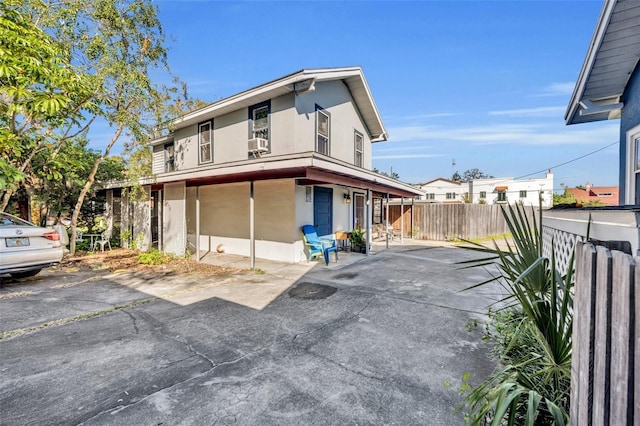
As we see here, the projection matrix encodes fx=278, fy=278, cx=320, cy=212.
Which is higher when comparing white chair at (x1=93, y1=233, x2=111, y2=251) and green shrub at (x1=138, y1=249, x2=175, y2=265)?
white chair at (x1=93, y1=233, x2=111, y2=251)

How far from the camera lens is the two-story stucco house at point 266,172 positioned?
766 centimetres

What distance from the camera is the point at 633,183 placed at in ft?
15.4

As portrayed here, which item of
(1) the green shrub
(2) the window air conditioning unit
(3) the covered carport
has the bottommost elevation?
(1) the green shrub

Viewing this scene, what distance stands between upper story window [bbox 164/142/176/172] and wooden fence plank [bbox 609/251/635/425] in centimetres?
1309

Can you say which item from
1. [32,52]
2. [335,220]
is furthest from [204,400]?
[335,220]

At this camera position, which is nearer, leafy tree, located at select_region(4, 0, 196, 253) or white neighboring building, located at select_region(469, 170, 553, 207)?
leafy tree, located at select_region(4, 0, 196, 253)

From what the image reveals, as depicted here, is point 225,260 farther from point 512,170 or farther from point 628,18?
point 512,170

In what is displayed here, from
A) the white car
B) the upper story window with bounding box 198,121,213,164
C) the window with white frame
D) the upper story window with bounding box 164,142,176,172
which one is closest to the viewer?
the white car

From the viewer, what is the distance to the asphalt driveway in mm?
2299

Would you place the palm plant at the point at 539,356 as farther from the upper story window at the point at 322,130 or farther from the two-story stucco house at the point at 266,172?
the upper story window at the point at 322,130

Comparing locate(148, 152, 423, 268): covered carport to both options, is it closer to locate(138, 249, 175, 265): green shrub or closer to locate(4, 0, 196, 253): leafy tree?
locate(138, 249, 175, 265): green shrub

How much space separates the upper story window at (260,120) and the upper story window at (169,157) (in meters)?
4.64

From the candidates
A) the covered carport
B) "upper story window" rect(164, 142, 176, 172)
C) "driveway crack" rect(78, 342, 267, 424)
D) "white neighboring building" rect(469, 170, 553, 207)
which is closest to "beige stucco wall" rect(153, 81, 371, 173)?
"upper story window" rect(164, 142, 176, 172)

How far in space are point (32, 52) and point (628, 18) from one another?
1000cm
